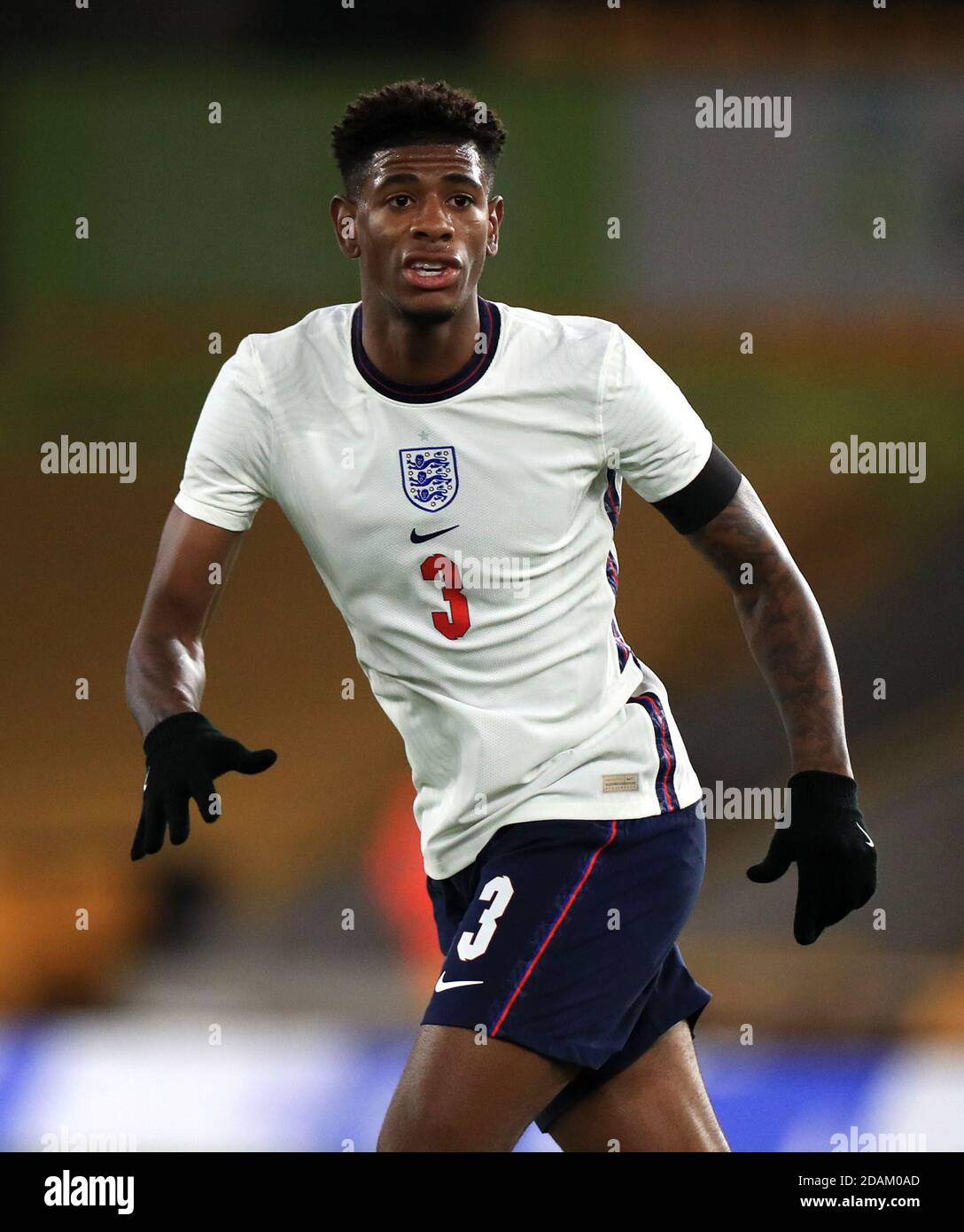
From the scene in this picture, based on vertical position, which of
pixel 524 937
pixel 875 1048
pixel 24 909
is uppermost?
pixel 524 937

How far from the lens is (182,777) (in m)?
2.29

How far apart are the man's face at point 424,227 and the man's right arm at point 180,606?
1.45ft

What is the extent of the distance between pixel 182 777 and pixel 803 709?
920 millimetres

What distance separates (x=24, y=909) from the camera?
6.36 metres

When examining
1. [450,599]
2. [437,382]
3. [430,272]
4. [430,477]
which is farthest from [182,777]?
[430,272]

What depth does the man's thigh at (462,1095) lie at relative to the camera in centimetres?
220

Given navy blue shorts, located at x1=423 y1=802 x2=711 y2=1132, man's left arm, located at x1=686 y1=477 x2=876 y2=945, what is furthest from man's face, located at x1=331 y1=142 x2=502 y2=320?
navy blue shorts, located at x1=423 y1=802 x2=711 y2=1132

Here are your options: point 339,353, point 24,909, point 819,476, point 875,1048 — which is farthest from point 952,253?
point 339,353

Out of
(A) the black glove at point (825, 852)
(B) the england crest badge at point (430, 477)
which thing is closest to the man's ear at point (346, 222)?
(B) the england crest badge at point (430, 477)

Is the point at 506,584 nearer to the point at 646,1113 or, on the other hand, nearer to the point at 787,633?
the point at 787,633

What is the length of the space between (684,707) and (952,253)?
2.24 metres

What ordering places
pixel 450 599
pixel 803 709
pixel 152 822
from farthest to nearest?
pixel 803 709 < pixel 450 599 < pixel 152 822

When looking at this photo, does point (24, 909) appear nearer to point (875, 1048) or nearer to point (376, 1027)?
point (376, 1027)

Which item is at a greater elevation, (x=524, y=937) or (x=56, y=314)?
(x=56, y=314)
